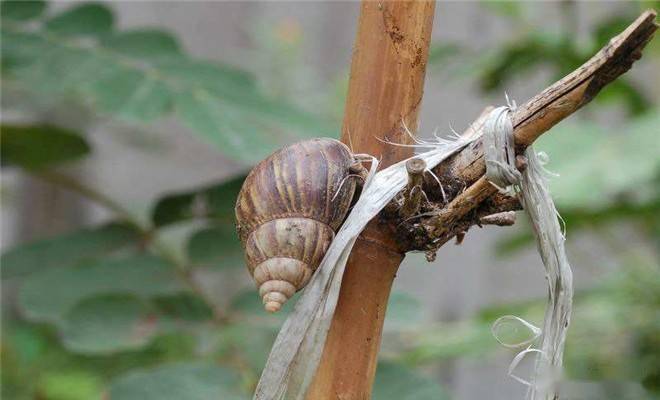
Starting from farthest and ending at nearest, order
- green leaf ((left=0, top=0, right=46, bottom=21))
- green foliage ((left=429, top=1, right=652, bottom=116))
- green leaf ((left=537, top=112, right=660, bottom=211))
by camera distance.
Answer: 1. green foliage ((left=429, top=1, right=652, bottom=116))
2. green leaf ((left=537, top=112, right=660, bottom=211))
3. green leaf ((left=0, top=0, right=46, bottom=21))

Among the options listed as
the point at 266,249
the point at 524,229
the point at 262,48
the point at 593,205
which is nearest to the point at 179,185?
the point at 262,48

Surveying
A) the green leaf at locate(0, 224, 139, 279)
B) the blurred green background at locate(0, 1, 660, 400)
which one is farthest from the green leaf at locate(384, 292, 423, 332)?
the green leaf at locate(0, 224, 139, 279)

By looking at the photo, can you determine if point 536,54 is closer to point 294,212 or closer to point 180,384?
point 180,384

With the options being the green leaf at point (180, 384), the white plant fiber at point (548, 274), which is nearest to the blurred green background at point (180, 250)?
the green leaf at point (180, 384)

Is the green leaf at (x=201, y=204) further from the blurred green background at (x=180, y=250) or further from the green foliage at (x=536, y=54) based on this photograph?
the green foliage at (x=536, y=54)

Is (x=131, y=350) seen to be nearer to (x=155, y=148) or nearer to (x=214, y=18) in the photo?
(x=155, y=148)

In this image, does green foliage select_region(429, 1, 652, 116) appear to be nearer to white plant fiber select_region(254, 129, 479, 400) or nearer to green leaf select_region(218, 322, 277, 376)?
green leaf select_region(218, 322, 277, 376)
